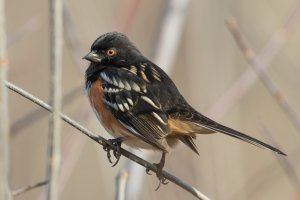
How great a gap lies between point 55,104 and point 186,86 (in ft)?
13.1

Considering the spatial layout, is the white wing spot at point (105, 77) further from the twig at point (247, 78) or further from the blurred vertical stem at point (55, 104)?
the blurred vertical stem at point (55, 104)

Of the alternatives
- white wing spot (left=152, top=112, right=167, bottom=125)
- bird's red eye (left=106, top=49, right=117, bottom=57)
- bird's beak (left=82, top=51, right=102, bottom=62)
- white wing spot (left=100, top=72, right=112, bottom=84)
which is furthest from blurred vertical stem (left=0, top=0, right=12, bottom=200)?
bird's red eye (left=106, top=49, right=117, bottom=57)

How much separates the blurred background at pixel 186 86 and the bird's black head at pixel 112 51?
0.09 meters

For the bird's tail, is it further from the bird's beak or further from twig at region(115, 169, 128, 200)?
the bird's beak

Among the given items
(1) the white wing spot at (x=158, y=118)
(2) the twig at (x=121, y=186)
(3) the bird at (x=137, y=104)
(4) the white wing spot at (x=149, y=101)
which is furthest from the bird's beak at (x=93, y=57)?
(2) the twig at (x=121, y=186)

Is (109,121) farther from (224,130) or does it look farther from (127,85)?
(224,130)

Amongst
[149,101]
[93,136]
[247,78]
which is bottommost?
[93,136]

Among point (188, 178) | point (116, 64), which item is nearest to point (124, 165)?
point (188, 178)

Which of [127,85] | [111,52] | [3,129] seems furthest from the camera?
[111,52]

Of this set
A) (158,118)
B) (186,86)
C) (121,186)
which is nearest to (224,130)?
(158,118)

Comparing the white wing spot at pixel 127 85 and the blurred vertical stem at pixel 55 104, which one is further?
the white wing spot at pixel 127 85

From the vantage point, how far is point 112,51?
369 cm

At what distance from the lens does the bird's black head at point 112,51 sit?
3594 millimetres

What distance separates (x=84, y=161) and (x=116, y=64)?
2.43 m
